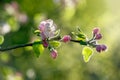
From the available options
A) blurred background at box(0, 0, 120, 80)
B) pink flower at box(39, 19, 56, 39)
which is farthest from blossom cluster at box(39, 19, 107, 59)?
blurred background at box(0, 0, 120, 80)

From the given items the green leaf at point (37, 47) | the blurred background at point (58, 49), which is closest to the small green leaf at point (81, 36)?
the green leaf at point (37, 47)

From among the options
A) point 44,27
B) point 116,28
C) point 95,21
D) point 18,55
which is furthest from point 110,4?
point 44,27

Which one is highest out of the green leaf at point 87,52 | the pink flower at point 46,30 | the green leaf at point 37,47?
the pink flower at point 46,30

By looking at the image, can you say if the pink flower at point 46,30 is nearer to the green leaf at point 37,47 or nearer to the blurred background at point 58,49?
the green leaf at point 37,47

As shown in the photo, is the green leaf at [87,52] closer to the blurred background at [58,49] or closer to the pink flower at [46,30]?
the pink flower at [46,30]

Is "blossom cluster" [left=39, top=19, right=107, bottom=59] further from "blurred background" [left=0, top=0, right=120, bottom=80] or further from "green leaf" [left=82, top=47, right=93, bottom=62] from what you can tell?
"blurred background" [left=0, top=0, right=120, bottom=80]

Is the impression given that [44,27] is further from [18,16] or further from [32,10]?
[32,10]

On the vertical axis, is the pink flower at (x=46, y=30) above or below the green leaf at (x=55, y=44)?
above

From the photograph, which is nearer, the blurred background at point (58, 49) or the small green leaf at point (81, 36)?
the small green leaf at point (81, 36)
